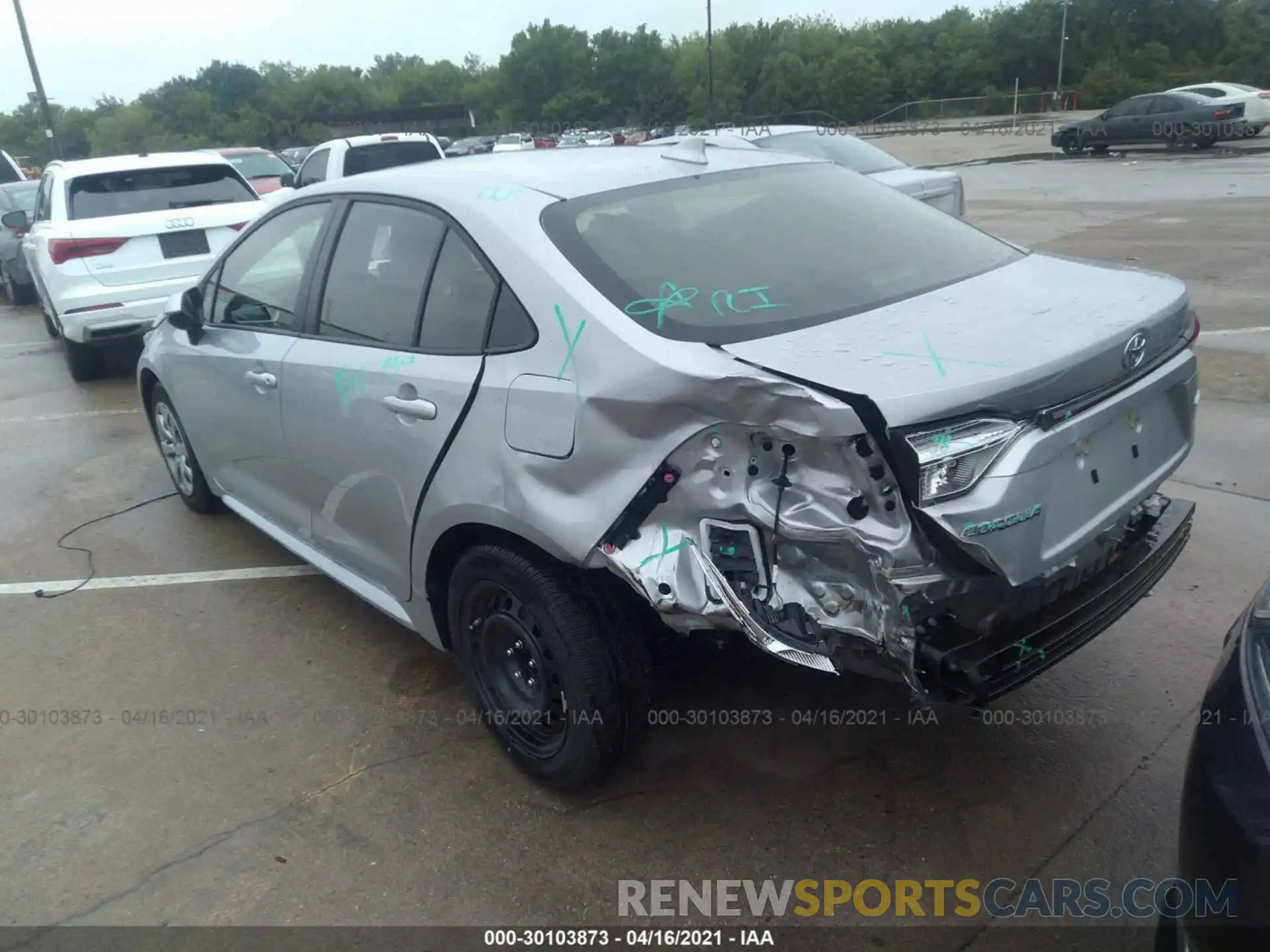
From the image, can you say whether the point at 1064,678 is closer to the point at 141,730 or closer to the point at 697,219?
the point at 697,219

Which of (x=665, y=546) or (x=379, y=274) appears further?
(x=379, y=274)

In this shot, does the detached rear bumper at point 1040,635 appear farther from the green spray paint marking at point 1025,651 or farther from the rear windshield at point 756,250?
the rear windshield at point 756,250

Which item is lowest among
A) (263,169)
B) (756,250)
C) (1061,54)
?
(263,169)

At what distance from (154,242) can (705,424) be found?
723 cm

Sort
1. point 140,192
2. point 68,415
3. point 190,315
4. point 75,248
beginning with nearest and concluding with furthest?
point 190,315 → point 68,415 → point 75,248 → point 140,192

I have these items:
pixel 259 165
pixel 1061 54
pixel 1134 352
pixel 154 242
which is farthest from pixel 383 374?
pixel 1061 54

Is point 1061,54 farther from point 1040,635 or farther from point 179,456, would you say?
point 1040,635

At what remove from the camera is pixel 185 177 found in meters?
8.58

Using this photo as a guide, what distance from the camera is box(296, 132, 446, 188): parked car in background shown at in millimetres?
12195

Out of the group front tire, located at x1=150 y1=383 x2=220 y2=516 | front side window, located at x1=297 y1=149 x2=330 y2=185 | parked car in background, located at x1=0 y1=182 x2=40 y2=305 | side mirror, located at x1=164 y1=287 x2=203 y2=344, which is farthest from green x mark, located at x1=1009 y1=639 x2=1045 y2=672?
parked car in background, located at x1=0 y1=182 x2=40 y2=305

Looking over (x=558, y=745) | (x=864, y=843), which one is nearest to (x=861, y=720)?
(x=864, y=843)

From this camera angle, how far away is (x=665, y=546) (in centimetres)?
243

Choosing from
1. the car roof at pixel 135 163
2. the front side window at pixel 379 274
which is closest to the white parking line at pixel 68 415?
the car roof at pixel 135 163

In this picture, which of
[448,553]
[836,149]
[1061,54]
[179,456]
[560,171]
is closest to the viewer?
[448,553]
